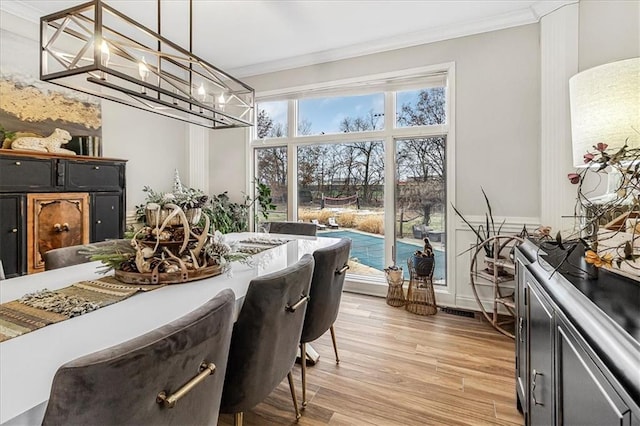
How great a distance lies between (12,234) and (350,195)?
10.3 feet

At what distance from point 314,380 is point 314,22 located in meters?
3.14

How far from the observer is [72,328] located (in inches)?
36.5

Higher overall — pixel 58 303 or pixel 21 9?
pixel 21 9

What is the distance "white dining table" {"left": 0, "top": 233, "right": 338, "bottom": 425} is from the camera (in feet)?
2.07

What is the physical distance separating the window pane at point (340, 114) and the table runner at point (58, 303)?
9.92 feet

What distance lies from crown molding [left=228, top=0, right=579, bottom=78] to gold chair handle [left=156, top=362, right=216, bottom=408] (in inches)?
142

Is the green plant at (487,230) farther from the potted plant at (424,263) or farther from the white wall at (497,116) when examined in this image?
the potted plant at (424,263)

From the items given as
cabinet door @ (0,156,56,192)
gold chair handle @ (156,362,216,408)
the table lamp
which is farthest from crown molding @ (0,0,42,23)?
the table lamp

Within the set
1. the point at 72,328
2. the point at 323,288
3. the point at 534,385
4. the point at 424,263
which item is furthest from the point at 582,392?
the point at 424,263

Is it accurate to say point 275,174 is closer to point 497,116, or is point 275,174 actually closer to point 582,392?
point 497,116

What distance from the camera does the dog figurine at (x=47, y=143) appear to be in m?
2.63

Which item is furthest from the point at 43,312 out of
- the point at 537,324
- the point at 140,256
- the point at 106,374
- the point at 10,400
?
the point at 537,324

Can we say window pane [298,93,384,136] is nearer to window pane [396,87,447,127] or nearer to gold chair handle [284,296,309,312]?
window pane [396,87,447,127]

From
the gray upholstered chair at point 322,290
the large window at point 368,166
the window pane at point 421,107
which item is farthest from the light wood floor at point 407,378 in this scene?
the window pane at point 421,107
